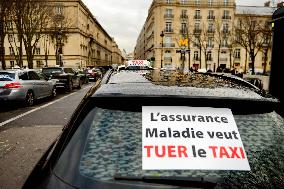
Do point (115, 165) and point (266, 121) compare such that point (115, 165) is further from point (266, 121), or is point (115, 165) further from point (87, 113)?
point (266, 121)

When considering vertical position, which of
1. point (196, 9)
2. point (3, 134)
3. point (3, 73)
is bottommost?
point (3, 134)

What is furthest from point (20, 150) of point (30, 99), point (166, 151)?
point (30, 99)

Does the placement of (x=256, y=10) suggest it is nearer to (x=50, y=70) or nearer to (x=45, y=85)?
(x=50, y=70)

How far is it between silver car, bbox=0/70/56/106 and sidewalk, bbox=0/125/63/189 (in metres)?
4.44

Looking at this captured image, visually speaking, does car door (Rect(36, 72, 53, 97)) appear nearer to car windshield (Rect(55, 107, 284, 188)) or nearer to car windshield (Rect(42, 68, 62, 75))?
car windshield (Rect(42, 68, 62, 75))

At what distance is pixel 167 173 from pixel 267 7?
10506 centimetres

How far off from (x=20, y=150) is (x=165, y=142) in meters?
5.15

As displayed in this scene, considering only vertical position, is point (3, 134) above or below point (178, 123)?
below

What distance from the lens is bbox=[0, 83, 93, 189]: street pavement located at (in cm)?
480

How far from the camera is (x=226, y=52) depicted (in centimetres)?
8525

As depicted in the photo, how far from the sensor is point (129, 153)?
5.36ft

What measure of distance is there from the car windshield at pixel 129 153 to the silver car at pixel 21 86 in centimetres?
1158

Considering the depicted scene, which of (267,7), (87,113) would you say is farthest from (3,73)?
(267,7)

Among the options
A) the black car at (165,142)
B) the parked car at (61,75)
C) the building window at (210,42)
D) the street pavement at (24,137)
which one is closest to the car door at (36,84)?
the street pavement at (24,137)
